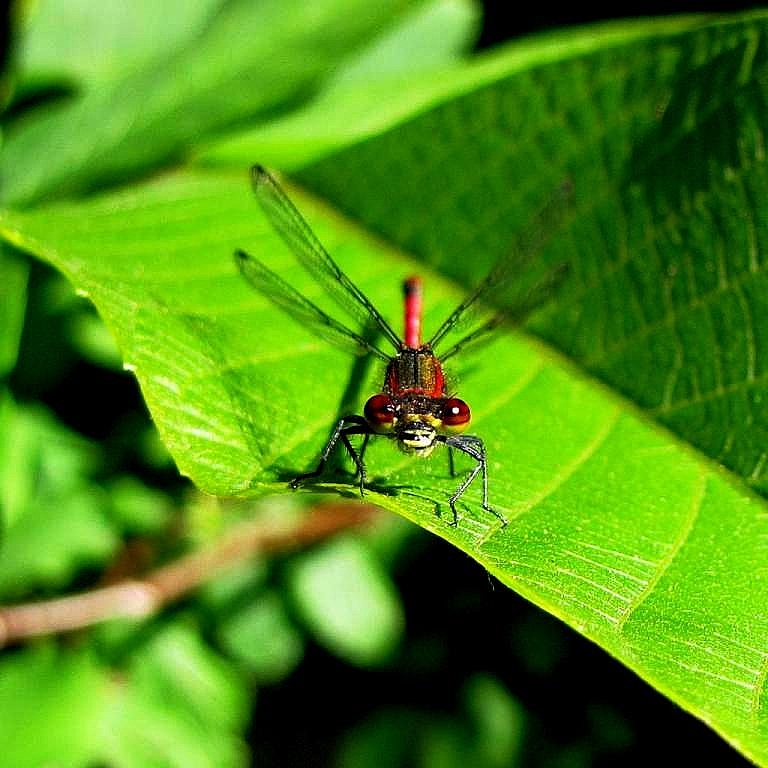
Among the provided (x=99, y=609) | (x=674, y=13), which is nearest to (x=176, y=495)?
(x=99, y=609)

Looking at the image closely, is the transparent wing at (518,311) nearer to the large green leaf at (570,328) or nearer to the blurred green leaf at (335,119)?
the large green leaf at (570,328)

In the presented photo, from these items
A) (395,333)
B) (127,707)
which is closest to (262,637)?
(127,707)

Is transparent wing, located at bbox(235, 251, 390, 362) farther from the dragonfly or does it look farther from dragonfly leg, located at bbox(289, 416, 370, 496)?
dragonfly leg, located at bbox(289, 416, 370, 496)

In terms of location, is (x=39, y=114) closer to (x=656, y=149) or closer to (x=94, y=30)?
(x=94, y=30)

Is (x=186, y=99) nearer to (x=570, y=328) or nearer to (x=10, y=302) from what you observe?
(x=10, y=302)

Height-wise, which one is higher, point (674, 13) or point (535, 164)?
→ point (674, 13)

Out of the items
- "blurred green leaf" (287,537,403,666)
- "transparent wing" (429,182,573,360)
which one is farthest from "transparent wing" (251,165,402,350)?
"blurred green leaf" (287,537,403,666)
